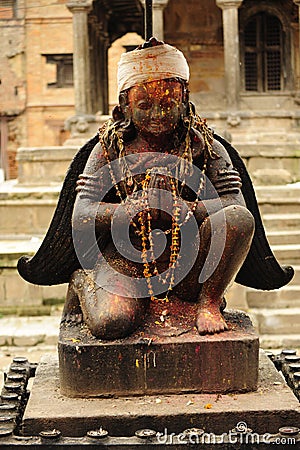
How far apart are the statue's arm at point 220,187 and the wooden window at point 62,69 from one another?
25953 millimetres

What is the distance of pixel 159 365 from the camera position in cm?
383

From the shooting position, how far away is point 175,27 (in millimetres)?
17797

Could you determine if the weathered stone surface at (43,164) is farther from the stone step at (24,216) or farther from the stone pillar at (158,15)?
the stone pillar at (158,15)

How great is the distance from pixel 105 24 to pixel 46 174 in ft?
23.2

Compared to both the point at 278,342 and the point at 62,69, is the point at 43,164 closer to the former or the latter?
the point at 278,342

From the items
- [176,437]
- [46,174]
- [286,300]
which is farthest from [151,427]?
[46,174]

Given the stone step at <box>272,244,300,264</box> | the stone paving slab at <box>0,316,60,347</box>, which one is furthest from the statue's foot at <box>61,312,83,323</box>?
the stone step at <box>272,244,300,264</box>

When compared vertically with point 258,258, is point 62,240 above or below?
above

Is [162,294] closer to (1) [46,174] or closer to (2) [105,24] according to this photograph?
(1) [46,174]

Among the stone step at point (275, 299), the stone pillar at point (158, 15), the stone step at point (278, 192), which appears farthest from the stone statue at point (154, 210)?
the stone pillar at point (158, 15)

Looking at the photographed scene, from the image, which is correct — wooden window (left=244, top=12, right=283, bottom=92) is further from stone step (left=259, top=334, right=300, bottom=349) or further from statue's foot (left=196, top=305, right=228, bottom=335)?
statue's foot (left=196, top=305, right=228, bottom=335)

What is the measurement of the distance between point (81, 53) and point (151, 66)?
42.2 feet

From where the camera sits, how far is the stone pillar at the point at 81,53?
16453 millimetres

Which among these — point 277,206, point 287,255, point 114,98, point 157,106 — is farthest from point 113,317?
point 114,98
